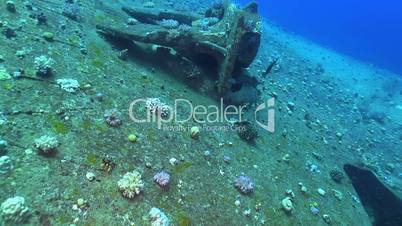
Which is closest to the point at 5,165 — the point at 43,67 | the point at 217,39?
the point at 43,67

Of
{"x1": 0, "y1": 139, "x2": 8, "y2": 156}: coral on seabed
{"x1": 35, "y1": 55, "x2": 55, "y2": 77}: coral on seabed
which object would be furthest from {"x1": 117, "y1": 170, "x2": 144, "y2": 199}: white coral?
{"x1": 35, "y1": 55, "x2": 55, "y2": 77}: coral on seabed

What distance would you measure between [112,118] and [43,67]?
8.30ft

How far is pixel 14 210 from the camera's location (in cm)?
560

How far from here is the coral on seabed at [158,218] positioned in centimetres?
692

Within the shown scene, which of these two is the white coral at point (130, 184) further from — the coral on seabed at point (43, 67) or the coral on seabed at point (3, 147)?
the coral on seabed at point (43, 67)

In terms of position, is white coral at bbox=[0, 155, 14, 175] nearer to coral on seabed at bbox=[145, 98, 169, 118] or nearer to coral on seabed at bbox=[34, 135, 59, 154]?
coral on seabed at bbox=[34, 135, 59, 154]

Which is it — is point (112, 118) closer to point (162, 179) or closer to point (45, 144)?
point (45, 144)

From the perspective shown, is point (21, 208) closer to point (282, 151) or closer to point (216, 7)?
point (282, 151)

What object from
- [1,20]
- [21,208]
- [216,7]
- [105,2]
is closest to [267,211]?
[21,208]

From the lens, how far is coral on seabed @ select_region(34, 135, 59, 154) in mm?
6902

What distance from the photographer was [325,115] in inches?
794

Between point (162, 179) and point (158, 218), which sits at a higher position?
point (162, 179)

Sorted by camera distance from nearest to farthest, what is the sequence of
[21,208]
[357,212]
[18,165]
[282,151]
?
[21,208]
[18,165]
[357,212]
[282,151]

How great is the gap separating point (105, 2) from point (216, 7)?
6.05 meters
